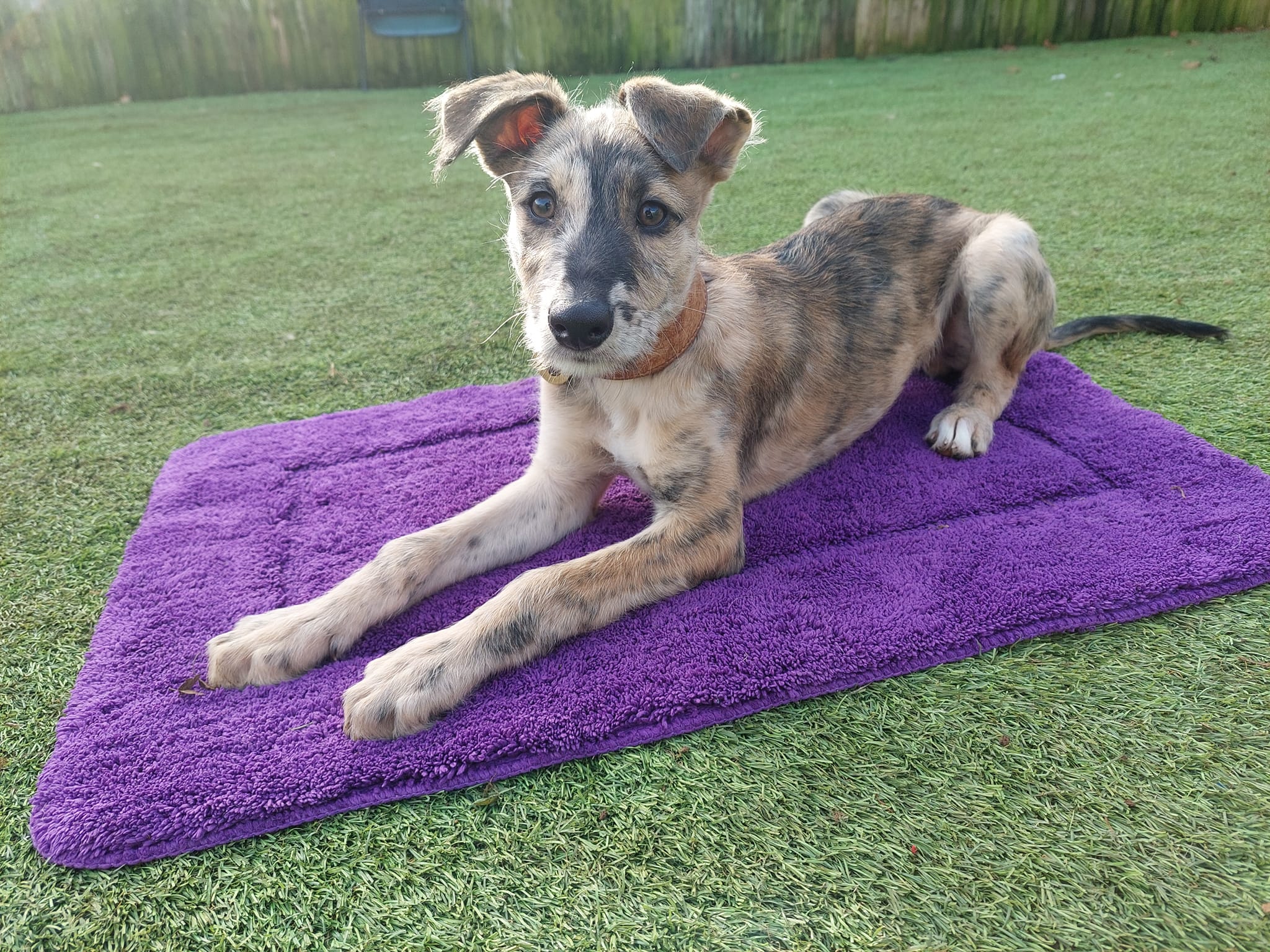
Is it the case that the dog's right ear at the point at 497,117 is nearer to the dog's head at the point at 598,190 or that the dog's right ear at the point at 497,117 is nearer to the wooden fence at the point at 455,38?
the dog's head at the point at 598,190

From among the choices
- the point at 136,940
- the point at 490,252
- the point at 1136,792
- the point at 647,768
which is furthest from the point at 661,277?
the point at 490,252

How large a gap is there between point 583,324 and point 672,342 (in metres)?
0.50

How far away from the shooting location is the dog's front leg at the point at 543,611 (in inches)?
89.0

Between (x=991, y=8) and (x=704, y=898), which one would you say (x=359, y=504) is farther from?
(x=991, y=8)

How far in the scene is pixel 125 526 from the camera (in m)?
3.28

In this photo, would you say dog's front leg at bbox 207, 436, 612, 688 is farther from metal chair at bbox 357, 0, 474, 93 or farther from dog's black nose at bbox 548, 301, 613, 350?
metal chair at bbox 357, 0, 474, 93

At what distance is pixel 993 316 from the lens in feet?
12.2

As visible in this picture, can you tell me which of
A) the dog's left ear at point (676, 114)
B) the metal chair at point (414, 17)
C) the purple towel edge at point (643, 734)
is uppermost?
the metal chair at point (414, 17)

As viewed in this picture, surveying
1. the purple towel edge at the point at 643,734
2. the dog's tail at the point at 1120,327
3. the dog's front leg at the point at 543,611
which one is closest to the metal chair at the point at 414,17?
the dog's tail at the point at 1120,327

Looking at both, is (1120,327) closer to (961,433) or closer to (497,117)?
(961,433)

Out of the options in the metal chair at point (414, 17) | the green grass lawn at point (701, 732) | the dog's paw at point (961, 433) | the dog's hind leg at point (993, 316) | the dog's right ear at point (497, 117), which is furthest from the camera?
the metal chair at point (414, 17)

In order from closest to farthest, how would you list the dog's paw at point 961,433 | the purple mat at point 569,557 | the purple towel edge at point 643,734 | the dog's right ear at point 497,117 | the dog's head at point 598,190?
1. the purple towel edge at point 643,734
2. the purple mat at point 569,557
3. the dog's head at point 598,190
4. the dog's right ear at point 497,117
5. the dog's paw at point 961,433

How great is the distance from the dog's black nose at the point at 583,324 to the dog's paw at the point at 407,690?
96 centimetres

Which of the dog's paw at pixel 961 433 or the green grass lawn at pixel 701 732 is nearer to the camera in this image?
the green grass lawn at pixel 701 732
